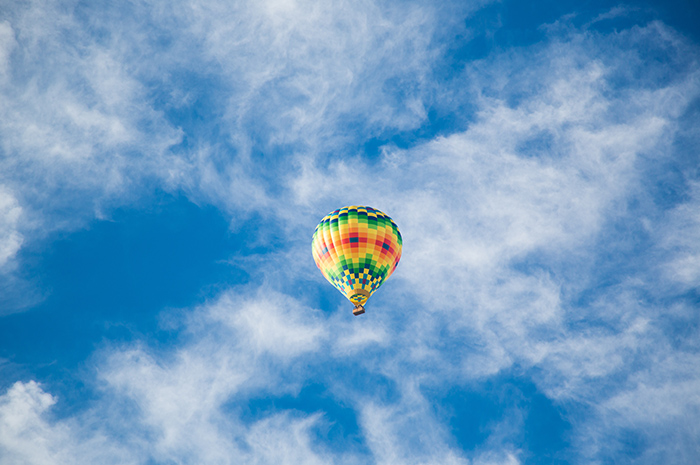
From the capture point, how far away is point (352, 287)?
46.3 meters

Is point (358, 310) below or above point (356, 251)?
below

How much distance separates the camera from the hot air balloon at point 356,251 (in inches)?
1829

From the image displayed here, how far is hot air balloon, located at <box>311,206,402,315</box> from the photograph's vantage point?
46.5m

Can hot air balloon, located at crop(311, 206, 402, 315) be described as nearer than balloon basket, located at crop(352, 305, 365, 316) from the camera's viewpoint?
No

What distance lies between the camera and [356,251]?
154ft

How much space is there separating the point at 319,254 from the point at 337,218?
3520 mm

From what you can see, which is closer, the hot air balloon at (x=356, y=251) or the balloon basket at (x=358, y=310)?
the balloon basket at (x=358, y=310)

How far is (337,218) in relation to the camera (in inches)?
1913

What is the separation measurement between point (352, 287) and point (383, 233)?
558cm

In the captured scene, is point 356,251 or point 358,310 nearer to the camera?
point 358,310

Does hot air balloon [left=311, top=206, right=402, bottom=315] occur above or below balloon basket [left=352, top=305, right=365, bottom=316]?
above

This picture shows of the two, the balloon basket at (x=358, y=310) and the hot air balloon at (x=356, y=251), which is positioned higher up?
the hot air balloon at (x=356, y=251)

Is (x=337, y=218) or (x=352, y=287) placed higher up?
(x=337, y=218)
